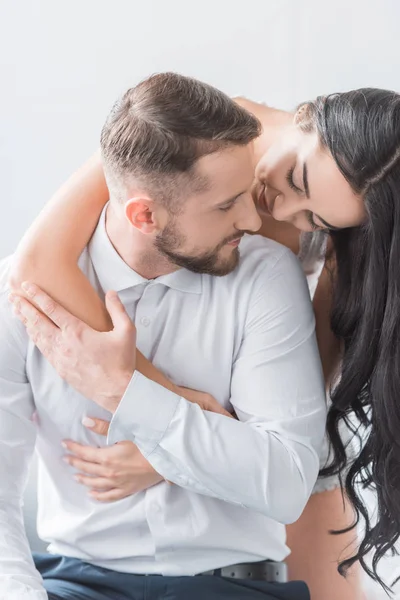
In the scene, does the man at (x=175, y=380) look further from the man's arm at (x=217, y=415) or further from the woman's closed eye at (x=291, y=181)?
the woman's closed eye at (x=291, y=181)

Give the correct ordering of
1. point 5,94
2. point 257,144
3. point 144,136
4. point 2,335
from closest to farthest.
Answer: point 144,136, point 2,335, point 257,144, point 5,94

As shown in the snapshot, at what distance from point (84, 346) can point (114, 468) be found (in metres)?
0.27

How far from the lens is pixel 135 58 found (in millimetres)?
2234

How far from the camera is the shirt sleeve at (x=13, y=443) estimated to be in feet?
5.16

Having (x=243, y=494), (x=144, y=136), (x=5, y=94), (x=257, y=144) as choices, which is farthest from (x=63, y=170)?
(x=243, y=494)

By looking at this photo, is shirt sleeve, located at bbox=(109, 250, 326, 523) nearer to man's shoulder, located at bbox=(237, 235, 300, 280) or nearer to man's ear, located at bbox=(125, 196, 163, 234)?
man's shoulder, located at bbox=(237, 235, 300, 280)

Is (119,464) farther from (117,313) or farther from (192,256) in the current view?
(192,256)

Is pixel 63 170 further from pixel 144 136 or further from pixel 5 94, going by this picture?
pixel 144 136

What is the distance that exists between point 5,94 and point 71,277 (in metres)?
0.84

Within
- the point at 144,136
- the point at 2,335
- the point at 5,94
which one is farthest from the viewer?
the point at 5,94

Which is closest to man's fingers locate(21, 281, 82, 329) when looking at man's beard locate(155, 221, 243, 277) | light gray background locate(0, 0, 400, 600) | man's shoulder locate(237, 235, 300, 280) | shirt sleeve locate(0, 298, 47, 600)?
shirt sleeve locate(0, 298, 47, 600)

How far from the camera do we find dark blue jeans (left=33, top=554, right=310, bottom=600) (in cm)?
166

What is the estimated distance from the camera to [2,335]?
1.61 meters

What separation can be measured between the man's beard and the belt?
1.93 ft
